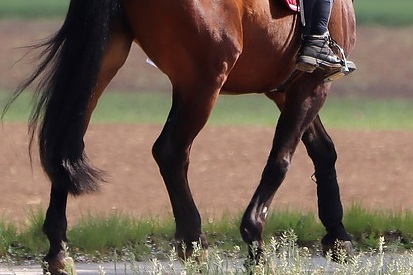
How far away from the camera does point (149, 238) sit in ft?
28.8

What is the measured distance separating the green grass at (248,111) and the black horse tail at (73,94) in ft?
39.1

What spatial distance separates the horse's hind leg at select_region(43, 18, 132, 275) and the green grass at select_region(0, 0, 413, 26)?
21838 mm

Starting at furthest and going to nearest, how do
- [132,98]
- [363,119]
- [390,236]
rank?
[132,98] → [363,119] → [390,236]

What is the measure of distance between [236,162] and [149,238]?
6.34 meters

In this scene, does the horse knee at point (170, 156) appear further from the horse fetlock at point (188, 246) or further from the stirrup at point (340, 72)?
the stirrup at point (340, 72)

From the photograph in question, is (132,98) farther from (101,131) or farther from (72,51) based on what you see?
(72,51)

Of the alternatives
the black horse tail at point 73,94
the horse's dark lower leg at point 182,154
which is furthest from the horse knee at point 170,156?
the black horse tail at point 73,94

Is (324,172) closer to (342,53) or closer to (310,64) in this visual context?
(342,53)

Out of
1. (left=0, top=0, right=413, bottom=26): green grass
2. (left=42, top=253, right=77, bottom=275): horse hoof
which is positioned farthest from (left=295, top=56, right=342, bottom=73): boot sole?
(left=0, top=0, right=413, bottom=26): green grass

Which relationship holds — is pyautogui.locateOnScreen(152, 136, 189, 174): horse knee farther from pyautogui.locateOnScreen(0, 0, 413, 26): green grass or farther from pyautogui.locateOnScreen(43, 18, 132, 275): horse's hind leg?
pyautogui.locateOnScreen(0, 0, 413, 26): green grass

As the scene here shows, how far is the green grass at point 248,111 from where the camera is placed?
1994cm

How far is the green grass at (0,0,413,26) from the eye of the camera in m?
30.1

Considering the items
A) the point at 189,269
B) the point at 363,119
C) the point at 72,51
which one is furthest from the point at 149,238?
the point at 363,119

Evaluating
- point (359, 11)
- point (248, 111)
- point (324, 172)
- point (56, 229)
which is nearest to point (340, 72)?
point (324, 172)
